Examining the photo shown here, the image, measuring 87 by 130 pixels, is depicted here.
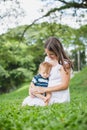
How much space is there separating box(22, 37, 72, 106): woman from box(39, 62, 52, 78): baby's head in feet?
0.21

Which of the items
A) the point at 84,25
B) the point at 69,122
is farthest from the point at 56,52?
the point at 84,25

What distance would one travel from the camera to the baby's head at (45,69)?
679cm

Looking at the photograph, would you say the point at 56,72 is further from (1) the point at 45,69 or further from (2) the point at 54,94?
(2) the point at 54,94

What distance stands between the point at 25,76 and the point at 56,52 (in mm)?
53015

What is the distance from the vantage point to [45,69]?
6836 mm

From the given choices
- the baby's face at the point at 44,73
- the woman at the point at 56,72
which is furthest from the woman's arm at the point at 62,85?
the baby's face at the point at 44,73

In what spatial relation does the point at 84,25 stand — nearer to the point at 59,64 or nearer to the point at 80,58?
the point at 59,64

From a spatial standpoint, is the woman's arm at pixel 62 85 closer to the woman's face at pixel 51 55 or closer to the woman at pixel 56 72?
the woman at pixel 56 72

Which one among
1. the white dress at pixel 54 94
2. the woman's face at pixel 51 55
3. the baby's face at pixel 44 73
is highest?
the woman's face at pixel 51 55

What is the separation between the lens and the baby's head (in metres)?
6.79

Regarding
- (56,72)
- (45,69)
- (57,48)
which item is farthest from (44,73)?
(57,48)

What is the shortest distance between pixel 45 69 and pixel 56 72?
7.9 inches

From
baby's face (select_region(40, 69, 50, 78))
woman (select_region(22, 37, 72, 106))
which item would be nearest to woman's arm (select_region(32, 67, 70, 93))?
woman (select_region(22, 37, 72, 106))

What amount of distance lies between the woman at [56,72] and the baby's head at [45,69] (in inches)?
2.5
